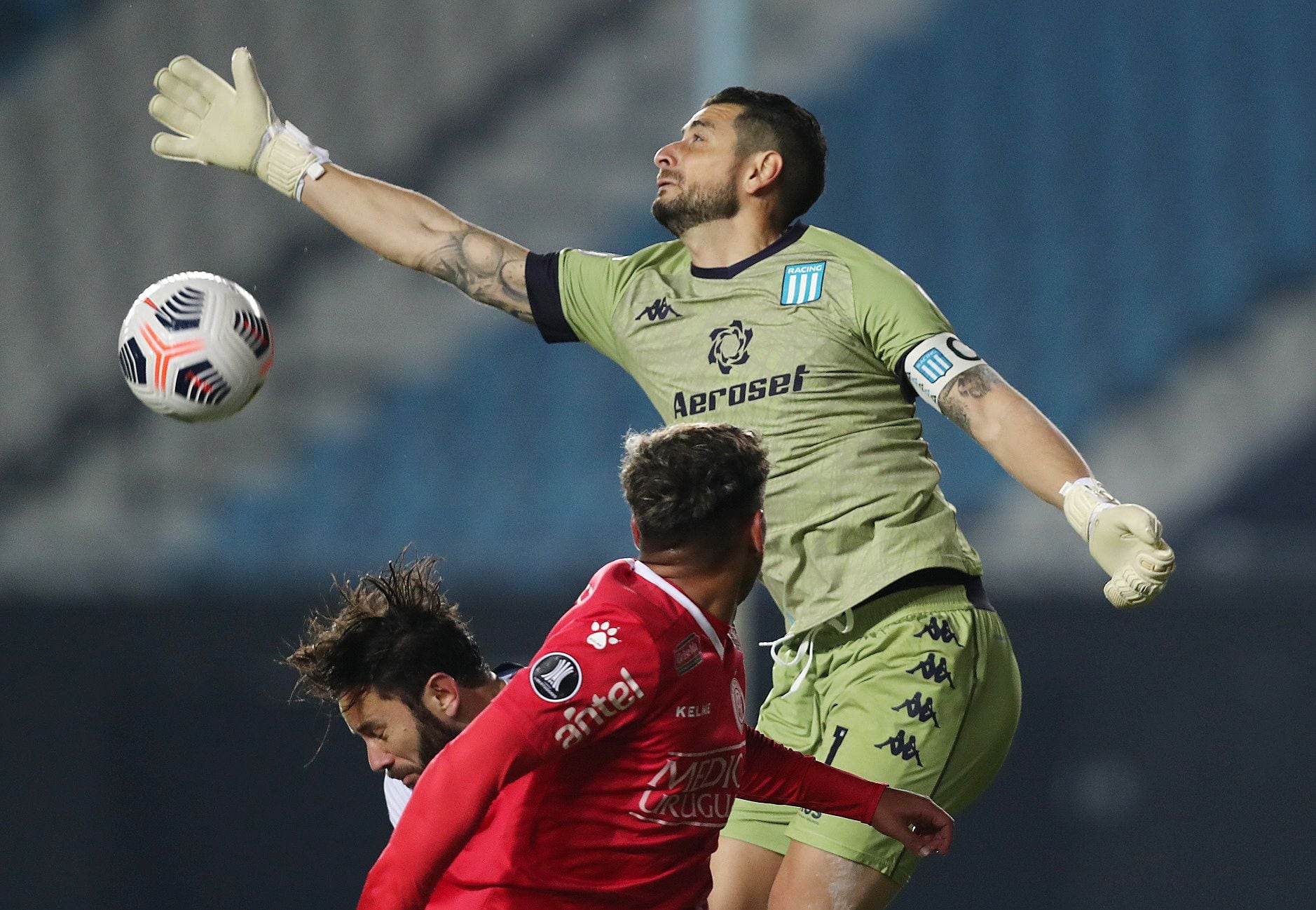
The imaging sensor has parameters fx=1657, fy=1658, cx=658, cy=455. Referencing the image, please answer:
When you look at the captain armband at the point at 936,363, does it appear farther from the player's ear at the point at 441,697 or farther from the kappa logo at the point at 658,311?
the player's ear at the point at 441,697

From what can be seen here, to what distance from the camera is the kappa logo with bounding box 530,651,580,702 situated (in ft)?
6.92

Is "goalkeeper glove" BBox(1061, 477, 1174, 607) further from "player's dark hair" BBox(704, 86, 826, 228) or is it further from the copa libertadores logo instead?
"player's dark hair" BBox(704, 86, 826, 228)

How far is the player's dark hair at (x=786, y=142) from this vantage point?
3264 millimetres

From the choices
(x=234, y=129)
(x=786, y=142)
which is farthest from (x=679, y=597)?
(x=234, y=129)

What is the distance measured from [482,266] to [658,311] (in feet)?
1.46

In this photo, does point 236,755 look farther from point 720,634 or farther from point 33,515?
point 720,634

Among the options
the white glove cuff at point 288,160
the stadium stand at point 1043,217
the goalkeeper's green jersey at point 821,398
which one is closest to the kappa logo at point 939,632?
the goalkeeper's green jersey at point 821,398

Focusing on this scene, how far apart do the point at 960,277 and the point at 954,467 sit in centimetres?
78

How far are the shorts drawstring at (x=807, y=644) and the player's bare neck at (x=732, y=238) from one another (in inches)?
28.0

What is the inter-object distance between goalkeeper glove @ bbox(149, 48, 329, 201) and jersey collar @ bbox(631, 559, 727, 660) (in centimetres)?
157

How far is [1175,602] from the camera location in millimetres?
6297

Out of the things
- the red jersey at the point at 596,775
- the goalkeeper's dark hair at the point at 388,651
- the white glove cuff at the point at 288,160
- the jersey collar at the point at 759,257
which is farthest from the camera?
the white glove cuff at the point at 288,160

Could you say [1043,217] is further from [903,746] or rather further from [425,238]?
[903,746]

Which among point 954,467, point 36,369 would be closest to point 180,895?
point 36,369
